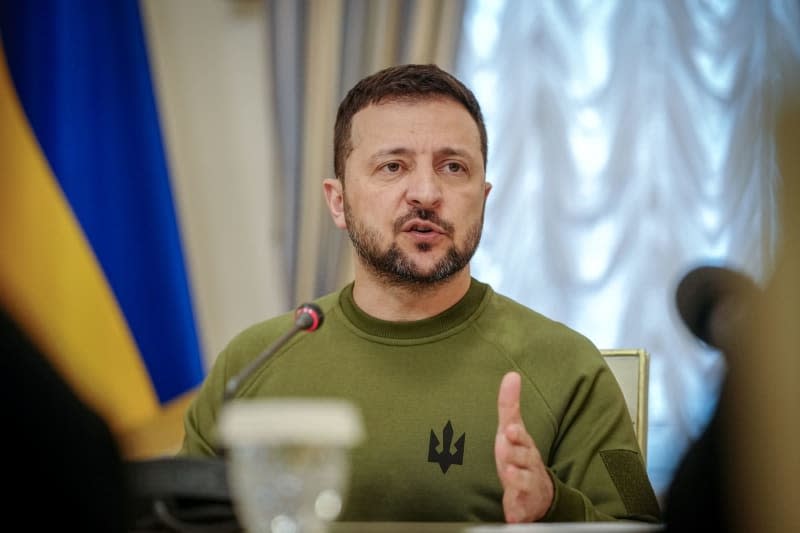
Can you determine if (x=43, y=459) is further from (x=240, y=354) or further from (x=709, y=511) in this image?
(x=240, y=354)

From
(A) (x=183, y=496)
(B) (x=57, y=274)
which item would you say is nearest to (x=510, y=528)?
(A) (x=183, y=496)

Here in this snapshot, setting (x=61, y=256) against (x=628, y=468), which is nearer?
(x=628, y=468)

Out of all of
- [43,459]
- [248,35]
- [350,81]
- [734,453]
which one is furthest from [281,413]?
[248,35]

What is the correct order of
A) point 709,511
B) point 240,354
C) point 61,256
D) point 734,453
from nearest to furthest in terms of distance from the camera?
point 734,453, point 709,511, point 240,354, point 61,256

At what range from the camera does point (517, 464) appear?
135cm

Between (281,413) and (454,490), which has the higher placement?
(281,413)

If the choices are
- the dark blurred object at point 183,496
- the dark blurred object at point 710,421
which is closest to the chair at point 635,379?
the dark blurred object at point 183,496

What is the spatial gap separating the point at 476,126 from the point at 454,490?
83 cm

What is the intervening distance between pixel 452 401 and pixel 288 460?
0.86m

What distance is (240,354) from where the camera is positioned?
2.02 metres

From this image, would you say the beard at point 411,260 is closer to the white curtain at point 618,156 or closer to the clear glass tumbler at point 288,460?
the clear glass tumbler at point 288,460

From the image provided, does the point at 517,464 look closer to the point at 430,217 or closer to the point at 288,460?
the point at 288,460

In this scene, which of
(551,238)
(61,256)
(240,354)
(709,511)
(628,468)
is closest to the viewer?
(709,511)

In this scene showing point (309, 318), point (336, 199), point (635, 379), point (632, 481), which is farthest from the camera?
point (336, 199)
